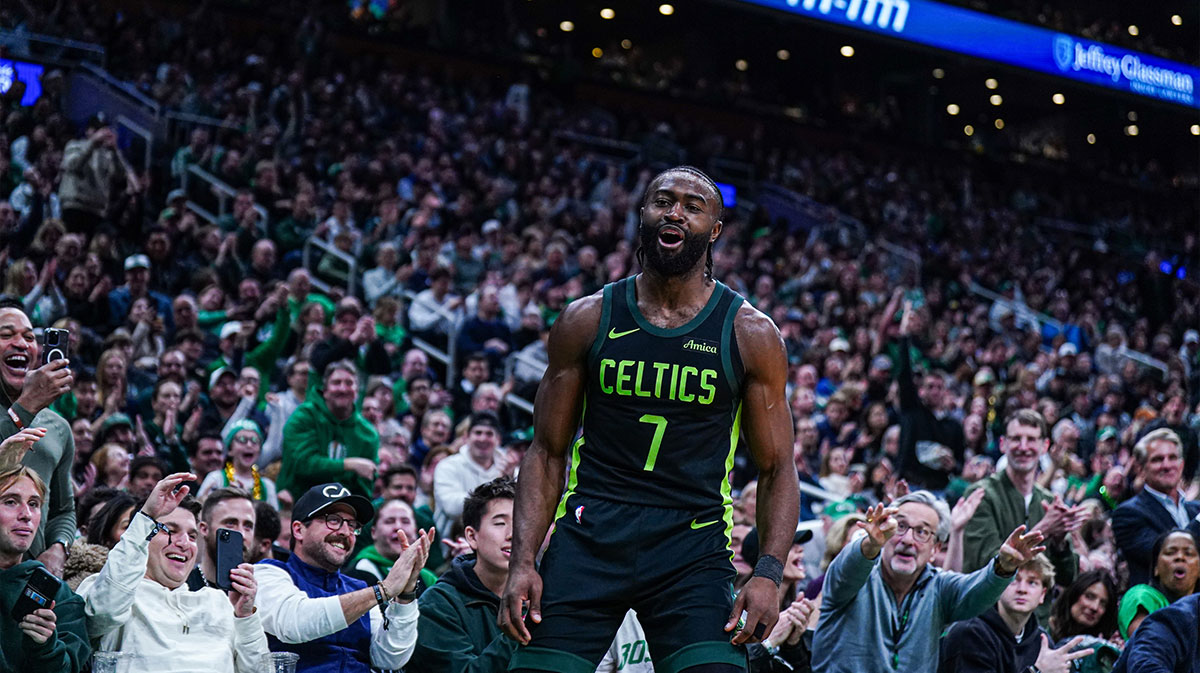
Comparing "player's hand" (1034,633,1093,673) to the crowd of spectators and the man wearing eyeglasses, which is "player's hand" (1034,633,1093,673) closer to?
the crowd of spectators

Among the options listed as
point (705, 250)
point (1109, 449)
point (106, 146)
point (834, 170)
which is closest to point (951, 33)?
point (834, 170)

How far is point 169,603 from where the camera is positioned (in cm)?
489

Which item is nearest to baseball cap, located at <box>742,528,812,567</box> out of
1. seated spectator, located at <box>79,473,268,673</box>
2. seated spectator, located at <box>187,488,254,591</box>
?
seated spectator, located at <box>187,488,254,591</box>

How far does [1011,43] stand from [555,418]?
2157 cm

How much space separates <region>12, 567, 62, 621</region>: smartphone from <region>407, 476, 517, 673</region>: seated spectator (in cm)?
135

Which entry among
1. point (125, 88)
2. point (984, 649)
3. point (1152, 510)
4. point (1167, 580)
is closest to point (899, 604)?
point (984, 649)

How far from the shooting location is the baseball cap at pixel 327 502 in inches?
217

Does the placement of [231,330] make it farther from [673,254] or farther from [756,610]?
[756,610]

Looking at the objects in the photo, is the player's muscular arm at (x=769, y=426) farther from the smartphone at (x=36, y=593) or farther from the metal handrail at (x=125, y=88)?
the metal handrail at (x=125, y=88)

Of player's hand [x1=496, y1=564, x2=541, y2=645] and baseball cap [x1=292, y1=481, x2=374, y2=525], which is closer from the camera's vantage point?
player's hand [x1=496, y1=564, x2=541, y2=645]

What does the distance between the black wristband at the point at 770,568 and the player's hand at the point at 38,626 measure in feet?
7.61

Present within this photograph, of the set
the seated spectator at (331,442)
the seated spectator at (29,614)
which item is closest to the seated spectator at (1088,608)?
the seated spectator at (331,442)

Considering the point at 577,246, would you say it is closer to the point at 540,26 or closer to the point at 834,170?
the point at 834,170

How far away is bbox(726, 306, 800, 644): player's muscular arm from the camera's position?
144 inches
